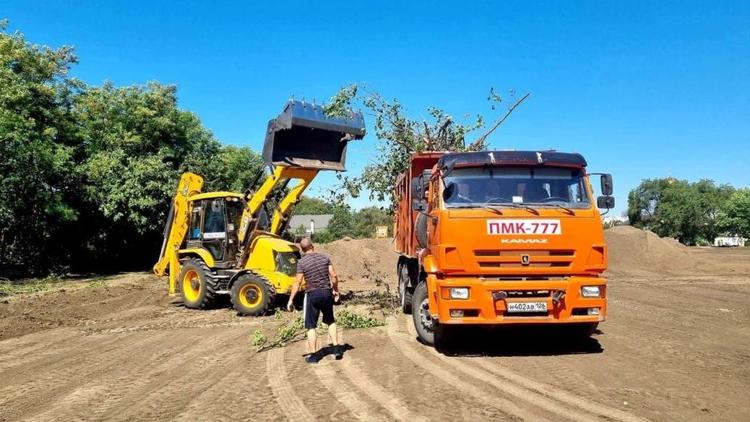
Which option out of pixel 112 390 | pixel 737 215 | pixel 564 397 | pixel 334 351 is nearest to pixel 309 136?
pixel 334 351

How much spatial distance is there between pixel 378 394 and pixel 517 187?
3.59 meters

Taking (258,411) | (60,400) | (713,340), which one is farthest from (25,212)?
(713,340)

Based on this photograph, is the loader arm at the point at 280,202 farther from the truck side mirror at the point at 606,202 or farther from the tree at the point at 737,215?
the tree at the point at 737,215

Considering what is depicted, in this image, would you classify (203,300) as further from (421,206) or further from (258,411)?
(258,411)

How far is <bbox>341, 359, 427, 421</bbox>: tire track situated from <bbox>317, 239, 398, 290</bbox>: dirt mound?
1623cm

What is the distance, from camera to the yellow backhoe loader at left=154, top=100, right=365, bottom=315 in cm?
1226

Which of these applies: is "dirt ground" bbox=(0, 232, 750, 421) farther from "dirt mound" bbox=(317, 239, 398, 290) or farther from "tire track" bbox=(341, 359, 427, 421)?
"dirt mound" bbox=(317, 239, 398, 290)

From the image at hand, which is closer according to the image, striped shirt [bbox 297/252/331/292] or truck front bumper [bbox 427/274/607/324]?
truck front bumper [bbox 427/274/607/324]

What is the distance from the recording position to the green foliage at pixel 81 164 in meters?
20.5

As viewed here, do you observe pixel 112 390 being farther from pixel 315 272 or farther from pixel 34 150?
pixel 34 150

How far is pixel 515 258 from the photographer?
7.41 m

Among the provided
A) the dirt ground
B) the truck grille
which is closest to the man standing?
the dirt ground

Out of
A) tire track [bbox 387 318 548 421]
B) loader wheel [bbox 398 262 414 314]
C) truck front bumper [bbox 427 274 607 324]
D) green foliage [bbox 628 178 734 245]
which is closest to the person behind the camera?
tire track [bbox 387 318 548 421]

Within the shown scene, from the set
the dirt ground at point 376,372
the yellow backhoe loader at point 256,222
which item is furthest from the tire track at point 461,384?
the yellow backhoe loader at point 256,222
